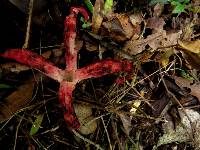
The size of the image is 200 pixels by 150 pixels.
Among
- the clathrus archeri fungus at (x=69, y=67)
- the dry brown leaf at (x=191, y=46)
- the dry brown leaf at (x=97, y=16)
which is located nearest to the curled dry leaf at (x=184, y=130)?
the dry brown leaf at (x=191, y=46)

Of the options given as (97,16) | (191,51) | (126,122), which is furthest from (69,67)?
(191,51)

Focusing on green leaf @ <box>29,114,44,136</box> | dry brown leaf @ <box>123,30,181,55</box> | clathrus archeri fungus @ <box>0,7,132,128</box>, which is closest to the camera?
clathrus archeri fungus @ <box>0,7,132,128</box>

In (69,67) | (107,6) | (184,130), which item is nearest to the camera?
(69,67)

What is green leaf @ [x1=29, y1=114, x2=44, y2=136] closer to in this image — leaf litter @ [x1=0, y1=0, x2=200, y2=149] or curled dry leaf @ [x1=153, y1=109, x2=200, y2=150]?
leaf litter @ [x1=0, y1=0, x2=200, y2=149]

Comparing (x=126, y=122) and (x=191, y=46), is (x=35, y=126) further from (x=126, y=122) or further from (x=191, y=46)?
(x=191, y=46)

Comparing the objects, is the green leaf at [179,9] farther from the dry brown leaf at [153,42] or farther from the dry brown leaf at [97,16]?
the dry brown leaf at [97,16]

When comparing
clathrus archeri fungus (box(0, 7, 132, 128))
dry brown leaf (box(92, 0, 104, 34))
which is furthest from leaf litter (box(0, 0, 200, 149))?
clathrus archeri fungus (box(0, 7, 132, 128))
